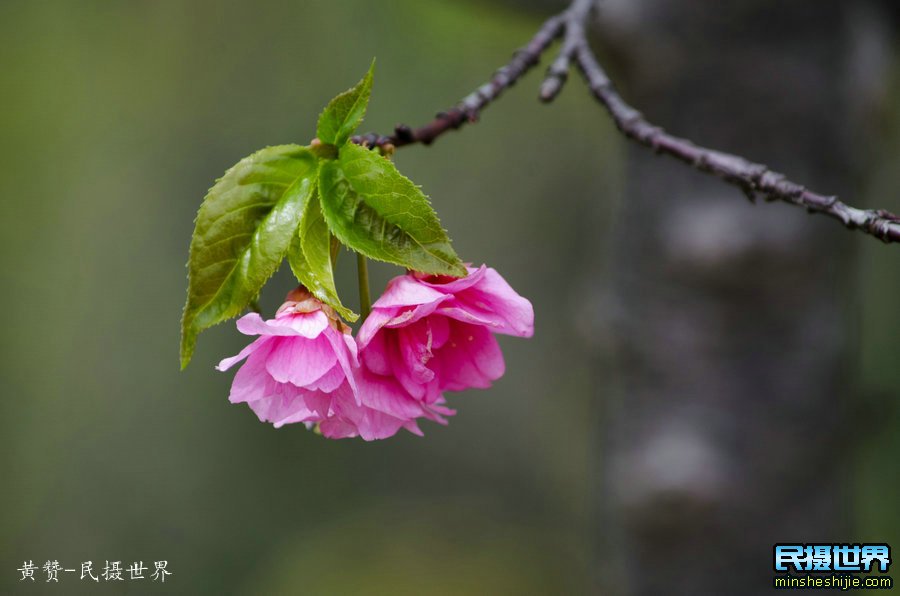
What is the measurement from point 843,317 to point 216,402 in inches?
104

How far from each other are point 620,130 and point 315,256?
0.37 metres

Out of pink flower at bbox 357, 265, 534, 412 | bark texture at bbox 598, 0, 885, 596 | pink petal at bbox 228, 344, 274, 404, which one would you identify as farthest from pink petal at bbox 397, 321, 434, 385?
bark texture at bbox 598, 0, 885, 596

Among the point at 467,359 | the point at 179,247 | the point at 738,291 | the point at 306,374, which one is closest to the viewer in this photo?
the point at 306,374

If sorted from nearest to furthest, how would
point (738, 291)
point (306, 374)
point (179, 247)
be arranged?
point (306, 374) < point (738, 291) < point (179, 247)

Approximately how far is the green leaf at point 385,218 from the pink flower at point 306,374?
0.07 metres

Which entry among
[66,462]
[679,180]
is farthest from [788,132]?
[66,462]

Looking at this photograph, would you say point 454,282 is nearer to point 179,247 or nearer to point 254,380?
point 254,380

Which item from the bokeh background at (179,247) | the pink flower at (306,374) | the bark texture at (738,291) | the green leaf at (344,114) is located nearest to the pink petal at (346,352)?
the pink flower at (306,374)

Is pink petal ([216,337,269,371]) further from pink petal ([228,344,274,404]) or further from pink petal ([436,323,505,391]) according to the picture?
pink petal ([436,323,505,391])

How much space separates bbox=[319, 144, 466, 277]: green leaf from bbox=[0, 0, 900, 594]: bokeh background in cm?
241

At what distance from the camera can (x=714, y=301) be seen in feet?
4.54

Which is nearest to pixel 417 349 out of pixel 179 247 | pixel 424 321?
pixel 424 321

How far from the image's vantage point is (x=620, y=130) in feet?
2.70

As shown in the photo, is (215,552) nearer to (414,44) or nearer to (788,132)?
(414,44)
